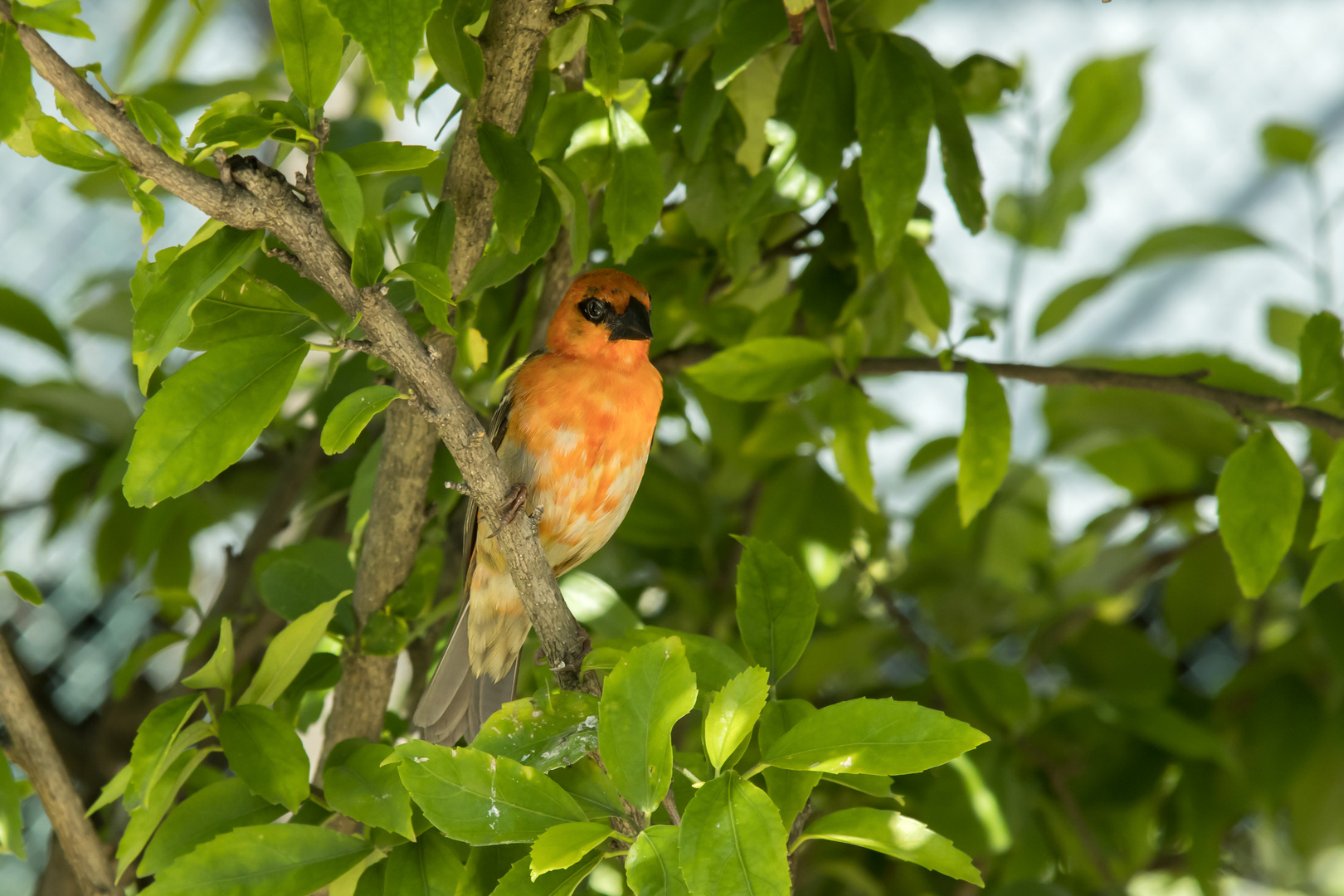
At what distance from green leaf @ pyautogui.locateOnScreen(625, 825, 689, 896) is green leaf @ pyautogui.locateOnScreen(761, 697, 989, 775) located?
0.11 meters

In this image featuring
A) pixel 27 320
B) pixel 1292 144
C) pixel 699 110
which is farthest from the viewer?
pixel 1292 144

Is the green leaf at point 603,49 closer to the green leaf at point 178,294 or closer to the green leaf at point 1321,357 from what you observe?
the green leaf at point 178,294

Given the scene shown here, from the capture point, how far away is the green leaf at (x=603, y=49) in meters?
0.89

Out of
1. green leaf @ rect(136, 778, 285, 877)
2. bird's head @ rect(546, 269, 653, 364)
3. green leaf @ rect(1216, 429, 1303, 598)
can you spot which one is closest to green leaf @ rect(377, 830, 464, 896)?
green leaf @ rect(136, 778, 285, 877)

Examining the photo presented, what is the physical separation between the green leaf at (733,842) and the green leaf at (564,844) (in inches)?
3.3

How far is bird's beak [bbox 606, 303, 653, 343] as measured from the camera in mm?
1316

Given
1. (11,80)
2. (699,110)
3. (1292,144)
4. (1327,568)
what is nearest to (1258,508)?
(1327,568)

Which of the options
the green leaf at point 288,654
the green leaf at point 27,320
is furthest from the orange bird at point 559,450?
the green leaf at point 27,320

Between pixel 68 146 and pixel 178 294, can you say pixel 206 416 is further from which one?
pixel 68 146

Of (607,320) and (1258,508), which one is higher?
(607,320)

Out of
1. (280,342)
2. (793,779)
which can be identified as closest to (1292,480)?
(793,779)

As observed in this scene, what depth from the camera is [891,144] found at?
1026 mm

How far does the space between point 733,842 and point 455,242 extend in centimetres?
58

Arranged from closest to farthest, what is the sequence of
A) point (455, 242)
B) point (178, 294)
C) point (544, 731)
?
point (178, 294), point (544, 731), point (455, 242)
